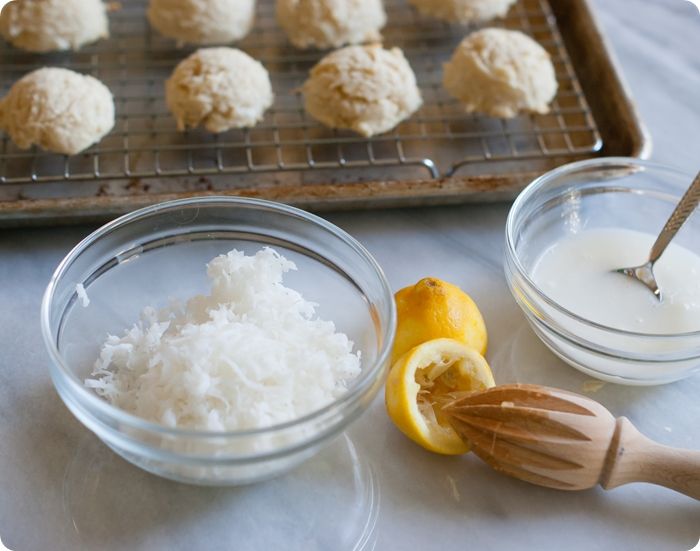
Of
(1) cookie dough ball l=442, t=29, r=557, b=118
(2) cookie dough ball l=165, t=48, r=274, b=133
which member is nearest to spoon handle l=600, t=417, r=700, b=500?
(1) cookie dough ball l=442, t=29, r=557, b=118

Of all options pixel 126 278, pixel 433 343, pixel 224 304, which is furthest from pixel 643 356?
pixel 126 278

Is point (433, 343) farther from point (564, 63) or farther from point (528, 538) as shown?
point (564, 63)

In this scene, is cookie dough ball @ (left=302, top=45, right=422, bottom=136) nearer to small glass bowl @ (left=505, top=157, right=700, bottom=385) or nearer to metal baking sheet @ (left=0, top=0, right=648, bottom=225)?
metal baking sheet @ (left=0, top=0, right=648, bottom=225)

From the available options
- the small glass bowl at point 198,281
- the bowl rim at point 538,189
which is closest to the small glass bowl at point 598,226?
the bowl rim at point 538,189

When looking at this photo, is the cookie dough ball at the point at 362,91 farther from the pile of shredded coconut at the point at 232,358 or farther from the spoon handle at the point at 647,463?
the spoon handle at the point at 647,463

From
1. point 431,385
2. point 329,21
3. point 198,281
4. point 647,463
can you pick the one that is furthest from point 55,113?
point 647,463

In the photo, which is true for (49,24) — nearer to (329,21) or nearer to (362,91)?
(329,21)
